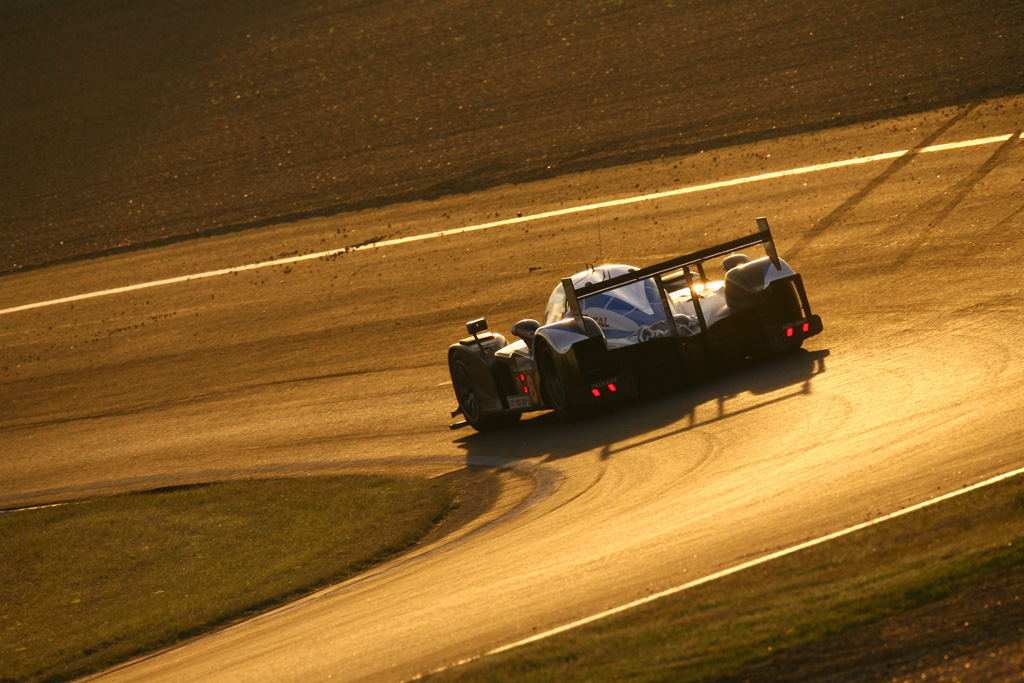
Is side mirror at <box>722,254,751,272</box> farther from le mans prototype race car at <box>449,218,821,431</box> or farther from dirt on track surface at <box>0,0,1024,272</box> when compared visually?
dirt on track surface at <box>0,0,1024,272</box>

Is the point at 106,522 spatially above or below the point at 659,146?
below

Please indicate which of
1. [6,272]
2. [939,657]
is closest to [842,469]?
[939,657]

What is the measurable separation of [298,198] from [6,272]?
8382 millimetres

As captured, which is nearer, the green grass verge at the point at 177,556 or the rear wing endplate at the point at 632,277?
the green grass verge at the point at 177,556

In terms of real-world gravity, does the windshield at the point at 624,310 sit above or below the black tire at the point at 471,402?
above

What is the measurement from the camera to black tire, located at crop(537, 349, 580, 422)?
41.4 ft

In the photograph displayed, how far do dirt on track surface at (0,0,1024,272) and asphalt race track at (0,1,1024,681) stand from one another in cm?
124

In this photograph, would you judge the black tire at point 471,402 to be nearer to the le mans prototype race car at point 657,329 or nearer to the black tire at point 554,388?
the black tire at point 554,388

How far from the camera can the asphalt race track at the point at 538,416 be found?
7.30 metres

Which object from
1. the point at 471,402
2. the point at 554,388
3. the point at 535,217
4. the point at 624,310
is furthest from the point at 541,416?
the point at 535,217

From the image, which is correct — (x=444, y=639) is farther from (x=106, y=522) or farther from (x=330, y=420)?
(x=330, y=420)

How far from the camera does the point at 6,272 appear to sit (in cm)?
3191

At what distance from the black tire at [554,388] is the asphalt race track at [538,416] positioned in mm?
200

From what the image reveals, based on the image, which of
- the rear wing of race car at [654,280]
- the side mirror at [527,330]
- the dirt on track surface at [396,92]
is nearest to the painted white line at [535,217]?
the dirt on track surface at [396,92]
